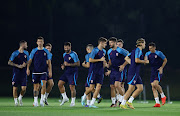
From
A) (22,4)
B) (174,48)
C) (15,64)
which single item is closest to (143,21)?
(174,48)

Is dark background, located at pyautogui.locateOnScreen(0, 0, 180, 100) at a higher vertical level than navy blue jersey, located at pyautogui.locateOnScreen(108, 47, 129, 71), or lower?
higher

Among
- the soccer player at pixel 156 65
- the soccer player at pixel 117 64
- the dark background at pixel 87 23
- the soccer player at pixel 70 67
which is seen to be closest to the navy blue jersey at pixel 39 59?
the soccer player at pixel 70 67

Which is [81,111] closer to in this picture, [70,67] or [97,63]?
[97,63]

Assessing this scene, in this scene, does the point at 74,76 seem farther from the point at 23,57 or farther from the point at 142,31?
the point at 142,31

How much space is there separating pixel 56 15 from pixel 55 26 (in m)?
1.14

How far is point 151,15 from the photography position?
27391mm

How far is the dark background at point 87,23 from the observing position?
25.2 meters

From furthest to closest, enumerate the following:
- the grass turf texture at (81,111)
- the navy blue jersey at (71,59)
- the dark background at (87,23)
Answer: the dark background at (87,23), the navy blue jersey at (71,59), the grass turf texture at (81,111)

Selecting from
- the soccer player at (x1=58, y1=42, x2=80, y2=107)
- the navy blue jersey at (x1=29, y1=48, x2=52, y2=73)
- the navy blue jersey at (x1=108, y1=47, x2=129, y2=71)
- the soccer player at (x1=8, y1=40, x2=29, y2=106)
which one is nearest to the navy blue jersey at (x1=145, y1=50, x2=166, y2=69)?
the navy blue jersey at (x1=108, y1=47, x2=129, y2=71)

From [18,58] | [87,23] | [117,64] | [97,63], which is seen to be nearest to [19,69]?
[18,58]

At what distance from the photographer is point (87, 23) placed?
87.7 feet

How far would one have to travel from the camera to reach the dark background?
25.2 meters

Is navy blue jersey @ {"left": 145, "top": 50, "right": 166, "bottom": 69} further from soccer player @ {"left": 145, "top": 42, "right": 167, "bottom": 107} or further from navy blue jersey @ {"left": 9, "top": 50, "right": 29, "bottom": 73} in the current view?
navy blue jersey @ {"left": 9, "top": 50, "right": 29, "bottom": 73}

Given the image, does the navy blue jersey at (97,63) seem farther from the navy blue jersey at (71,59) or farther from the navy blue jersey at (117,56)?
the navy blue jersey at (71,59)
